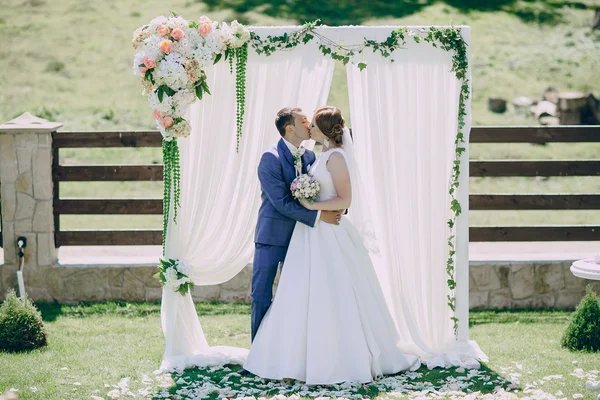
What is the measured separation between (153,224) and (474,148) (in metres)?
5.95

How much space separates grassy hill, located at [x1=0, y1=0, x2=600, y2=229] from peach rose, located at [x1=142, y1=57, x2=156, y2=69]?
620 cm

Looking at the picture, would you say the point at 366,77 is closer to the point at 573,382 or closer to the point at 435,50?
the point at 435,50

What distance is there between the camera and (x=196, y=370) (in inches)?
233

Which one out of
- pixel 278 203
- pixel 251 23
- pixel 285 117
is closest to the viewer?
pixel 278 203

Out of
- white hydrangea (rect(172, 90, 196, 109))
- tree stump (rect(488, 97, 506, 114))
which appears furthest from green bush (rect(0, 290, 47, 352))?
tree stump (rect(488, 97, 506, 114))

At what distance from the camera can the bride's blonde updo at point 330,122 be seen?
5.60 metres

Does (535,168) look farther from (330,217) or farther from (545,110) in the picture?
(545,110)

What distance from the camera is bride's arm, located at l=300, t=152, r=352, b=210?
18.4 feet

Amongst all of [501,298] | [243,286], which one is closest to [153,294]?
[243,286]

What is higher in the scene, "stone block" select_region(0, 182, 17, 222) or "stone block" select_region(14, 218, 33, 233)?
"stone block" select_region(0, 182, 17, 222)

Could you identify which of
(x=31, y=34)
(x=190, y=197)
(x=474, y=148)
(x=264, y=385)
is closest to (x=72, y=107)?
(x=31, y=34)

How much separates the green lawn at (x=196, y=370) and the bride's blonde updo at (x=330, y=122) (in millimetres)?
1760

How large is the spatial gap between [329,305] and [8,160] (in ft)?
12.3

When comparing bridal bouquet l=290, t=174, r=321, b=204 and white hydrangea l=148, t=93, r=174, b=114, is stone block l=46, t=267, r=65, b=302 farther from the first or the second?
bridal bouquet l=290, t=174, r=321, b=204
